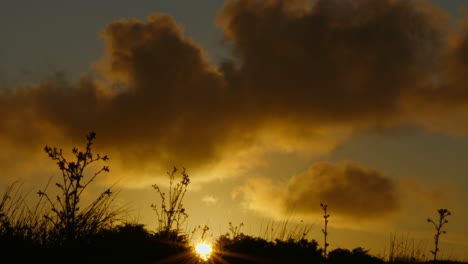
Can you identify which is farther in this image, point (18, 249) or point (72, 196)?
point (72, 196)

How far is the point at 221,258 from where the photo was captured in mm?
11266

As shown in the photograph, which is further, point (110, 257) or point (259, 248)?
point (259, 248)

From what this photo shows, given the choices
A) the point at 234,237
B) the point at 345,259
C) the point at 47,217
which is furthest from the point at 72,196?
the point at 345,259

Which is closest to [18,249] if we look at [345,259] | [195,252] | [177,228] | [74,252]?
[74,252]

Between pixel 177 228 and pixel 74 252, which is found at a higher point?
pixel 177 228

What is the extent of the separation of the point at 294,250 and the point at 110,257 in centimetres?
335

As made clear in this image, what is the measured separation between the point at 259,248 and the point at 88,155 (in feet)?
11.3

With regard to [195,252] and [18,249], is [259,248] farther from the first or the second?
[18,249]

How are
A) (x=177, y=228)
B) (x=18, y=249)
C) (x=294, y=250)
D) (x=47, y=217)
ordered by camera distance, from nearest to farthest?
1. (x=18, y=249)
2. (x=47, y=217)
3. (x=294, y=250)
4. (x=177, y=228)

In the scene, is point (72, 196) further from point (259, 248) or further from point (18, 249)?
point (259, 248)

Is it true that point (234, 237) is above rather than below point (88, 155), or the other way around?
below

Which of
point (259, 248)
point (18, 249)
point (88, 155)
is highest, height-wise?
point (88, 155)

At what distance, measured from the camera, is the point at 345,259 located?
1210cm

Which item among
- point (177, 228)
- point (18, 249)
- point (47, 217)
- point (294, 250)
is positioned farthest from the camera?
point (177, 228)
